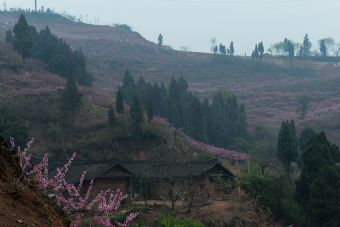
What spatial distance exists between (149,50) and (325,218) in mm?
102246

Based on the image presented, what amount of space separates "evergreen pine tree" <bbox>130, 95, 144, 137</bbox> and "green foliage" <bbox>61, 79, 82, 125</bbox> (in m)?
4.94

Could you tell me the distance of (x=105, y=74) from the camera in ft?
323

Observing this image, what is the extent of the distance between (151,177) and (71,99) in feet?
51.6

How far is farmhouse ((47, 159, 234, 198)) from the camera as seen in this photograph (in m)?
34.7

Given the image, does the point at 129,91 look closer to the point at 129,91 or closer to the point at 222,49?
the point at 129,91

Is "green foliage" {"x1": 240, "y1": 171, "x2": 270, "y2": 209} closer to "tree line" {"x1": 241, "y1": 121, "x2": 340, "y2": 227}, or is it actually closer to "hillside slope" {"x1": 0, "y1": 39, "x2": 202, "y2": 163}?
"tree line" {"x1": 241, "y1": 121, "x2": 340, "y2": 227}

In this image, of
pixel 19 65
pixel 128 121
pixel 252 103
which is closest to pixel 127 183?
pixel 128 121

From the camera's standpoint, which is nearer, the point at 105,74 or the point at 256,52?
the point at 105,74

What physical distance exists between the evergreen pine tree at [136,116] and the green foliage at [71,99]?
494 cm

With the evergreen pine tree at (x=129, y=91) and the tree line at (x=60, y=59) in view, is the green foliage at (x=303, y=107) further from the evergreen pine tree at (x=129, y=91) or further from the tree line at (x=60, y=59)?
the tree line at (x=60, y=59)

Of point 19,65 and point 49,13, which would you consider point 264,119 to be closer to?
point 19,65

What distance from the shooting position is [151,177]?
35438 millimetres

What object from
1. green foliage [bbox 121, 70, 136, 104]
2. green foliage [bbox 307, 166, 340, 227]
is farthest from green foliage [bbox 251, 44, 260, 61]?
green foliage [bbox 307, 166, 340, 227]

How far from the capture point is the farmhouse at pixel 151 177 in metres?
34.7
